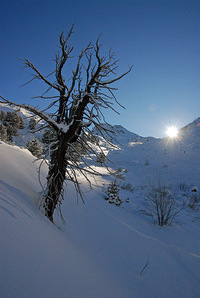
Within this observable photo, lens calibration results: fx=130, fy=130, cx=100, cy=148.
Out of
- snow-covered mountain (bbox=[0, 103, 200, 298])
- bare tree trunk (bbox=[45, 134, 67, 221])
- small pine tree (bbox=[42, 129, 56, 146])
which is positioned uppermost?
small pine tree (bbox=[42, 129, 56, 146])

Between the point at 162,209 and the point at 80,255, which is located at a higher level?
the point at 162,209

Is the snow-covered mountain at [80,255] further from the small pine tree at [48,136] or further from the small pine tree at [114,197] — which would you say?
the small pine tree at [114,197]

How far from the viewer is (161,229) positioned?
376cm

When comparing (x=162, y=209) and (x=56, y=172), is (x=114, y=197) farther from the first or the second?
(x=56, y=172)

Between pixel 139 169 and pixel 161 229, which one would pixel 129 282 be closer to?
pixel 161 229

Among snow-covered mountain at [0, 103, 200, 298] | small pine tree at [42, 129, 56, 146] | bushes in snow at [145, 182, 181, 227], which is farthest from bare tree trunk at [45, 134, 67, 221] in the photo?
bushes in snow at [145, 182, 181, 227]

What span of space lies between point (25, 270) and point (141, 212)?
189 inches

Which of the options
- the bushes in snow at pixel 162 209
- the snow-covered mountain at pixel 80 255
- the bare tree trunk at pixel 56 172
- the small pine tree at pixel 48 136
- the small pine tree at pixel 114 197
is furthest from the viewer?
the small pine tree at pixel 114 197

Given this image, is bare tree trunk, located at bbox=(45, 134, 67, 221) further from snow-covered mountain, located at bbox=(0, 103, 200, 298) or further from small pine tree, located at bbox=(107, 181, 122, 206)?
small pine tree, located at bbox=(107, 181, 122, 206)

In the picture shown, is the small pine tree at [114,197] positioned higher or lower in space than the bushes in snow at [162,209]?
lower

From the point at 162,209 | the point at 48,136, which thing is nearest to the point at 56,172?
the point at 48,136

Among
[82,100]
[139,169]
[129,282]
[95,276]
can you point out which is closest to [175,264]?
[129,282]

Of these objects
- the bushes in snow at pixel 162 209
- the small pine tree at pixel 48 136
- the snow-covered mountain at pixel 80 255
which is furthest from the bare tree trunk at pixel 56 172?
the bushes in snow at pixel 162 209

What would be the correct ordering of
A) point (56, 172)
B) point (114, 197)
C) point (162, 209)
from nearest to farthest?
point (56, 172) → point (162, 209) → point (114, 197)
